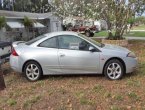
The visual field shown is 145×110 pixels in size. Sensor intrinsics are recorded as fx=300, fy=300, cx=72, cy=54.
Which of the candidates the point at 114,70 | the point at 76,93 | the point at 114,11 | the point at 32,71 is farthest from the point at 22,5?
the point at 76,93

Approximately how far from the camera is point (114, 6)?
57.5 ft

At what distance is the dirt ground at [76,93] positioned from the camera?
654cm

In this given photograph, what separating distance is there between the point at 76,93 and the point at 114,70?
6.45 feet

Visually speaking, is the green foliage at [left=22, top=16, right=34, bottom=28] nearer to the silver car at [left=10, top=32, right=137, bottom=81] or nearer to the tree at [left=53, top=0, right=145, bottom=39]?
the tree at [left=53, top=0, right=145, bottom=39]

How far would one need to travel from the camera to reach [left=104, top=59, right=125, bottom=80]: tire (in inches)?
345

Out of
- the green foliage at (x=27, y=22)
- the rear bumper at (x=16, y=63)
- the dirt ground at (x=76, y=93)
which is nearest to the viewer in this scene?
the dirt ground at (x=76, y=93)

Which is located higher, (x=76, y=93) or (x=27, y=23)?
(x=27, y=23)

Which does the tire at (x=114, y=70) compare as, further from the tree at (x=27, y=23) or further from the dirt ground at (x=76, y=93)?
the tree at (x=27, y=23)

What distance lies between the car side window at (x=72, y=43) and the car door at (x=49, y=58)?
0.20 m

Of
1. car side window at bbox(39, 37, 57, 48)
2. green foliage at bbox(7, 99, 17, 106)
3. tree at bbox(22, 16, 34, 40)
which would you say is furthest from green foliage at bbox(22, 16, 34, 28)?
green foliage at bbox(7, 99, 17, 106)

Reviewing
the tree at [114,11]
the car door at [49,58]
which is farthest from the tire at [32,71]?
the tree at [114,11]

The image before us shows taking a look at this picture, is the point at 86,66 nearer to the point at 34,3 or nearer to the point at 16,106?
the point at 16,106

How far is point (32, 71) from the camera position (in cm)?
909

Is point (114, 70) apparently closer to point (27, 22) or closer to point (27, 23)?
point (27, 22)
